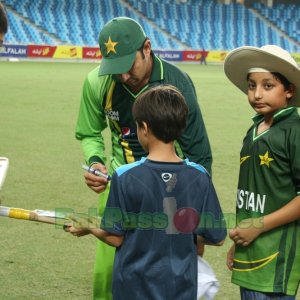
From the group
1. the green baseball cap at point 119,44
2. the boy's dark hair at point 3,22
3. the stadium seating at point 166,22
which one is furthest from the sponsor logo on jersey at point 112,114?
the stadium seating at point 166,22

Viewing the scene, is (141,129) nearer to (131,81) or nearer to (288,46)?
(131,81)

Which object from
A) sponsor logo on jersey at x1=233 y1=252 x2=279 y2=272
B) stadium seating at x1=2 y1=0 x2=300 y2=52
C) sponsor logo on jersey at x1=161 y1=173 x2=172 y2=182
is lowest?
stadium seating at x1=2 y1=0 x2=300 y2=52

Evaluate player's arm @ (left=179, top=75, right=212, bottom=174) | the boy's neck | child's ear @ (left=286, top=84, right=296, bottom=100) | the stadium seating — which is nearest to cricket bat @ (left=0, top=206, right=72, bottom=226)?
the boy's neck

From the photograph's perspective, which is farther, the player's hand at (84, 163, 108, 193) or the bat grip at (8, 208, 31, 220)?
the player's hand at (84, 163, 108, 193)

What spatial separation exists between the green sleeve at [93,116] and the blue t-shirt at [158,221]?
3.88 feet

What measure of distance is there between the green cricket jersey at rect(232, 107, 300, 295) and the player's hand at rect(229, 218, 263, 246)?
4 cm

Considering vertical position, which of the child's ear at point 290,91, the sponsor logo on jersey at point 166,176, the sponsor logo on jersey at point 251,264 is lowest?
the sponsor logo on jersey at point 251,264

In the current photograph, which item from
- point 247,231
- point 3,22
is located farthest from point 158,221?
point 3,22

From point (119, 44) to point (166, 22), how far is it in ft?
148

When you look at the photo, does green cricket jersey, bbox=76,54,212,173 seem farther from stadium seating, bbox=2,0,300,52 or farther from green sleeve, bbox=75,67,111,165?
stadium seating, bbox=2,0,300,52

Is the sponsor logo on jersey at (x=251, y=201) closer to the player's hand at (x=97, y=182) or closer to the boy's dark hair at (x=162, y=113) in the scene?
the boy's dark hair at (x=162, y=113)

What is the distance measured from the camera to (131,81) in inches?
154

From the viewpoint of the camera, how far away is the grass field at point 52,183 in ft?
17.4

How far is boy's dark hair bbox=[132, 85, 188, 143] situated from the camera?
3.01m
